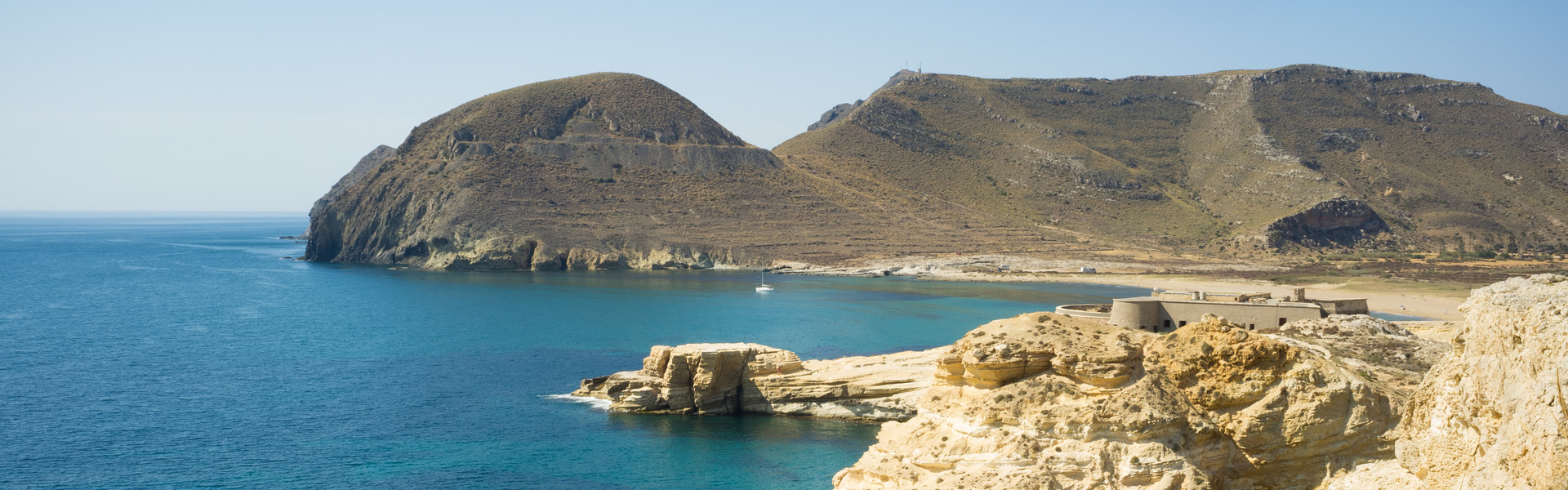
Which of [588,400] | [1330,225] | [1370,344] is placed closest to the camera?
[1370,344]

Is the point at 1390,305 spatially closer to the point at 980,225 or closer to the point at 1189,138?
the point at 980,225

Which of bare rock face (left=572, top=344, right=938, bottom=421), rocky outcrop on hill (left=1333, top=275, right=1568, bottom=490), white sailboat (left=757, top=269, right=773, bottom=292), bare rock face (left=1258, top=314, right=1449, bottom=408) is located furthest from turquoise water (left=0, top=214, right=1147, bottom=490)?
rocky outcrop on hill (left=1333, top=275, right=1568, bottom=490)

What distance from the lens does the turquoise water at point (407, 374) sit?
30.0 m

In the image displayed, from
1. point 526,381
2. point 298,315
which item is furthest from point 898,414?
point 298,315

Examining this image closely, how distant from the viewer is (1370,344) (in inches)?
1375

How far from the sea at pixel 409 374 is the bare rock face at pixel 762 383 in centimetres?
93

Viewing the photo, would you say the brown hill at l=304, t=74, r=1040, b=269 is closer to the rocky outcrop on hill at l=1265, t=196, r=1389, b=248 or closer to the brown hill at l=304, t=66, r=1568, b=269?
the brown hill at l=304, t=66, r=1568, b=269

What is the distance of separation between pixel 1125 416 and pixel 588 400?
94.0 ft

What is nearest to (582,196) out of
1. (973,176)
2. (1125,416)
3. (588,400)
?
(973,176)

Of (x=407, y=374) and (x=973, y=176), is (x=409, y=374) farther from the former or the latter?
(x=973, y=176)

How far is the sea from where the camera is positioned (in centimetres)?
3000

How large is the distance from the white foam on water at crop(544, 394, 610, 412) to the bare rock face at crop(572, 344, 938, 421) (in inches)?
14.9

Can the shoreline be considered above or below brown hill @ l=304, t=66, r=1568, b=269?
below

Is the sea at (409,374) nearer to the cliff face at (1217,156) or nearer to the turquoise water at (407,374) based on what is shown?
the turquoise water at (407,374)
